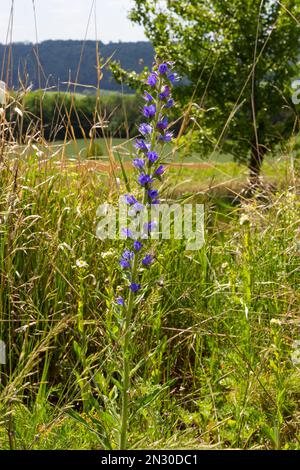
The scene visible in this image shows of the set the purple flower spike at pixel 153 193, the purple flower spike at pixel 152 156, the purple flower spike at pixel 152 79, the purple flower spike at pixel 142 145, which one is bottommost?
the purple flower spike at pixel 153 193

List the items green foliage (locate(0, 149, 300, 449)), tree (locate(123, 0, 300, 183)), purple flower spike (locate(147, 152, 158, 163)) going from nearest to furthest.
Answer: purple flower spike (locate(147, 152, 158, 163)), green foliage (locate(0, 149, 300, 449)), tree (locate(123, 0, 300, 183))

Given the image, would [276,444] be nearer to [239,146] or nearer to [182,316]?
[182,316]

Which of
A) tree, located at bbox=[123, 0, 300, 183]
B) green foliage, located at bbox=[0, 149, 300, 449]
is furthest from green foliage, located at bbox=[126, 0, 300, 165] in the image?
green foliage, located at bbox=[0, 149, 300, 449]

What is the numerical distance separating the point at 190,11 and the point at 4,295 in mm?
14008

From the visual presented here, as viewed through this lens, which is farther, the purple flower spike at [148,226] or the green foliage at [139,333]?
the green foliage at [139,333]

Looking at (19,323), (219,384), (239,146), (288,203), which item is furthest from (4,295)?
(239,146)

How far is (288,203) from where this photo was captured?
3.84 m

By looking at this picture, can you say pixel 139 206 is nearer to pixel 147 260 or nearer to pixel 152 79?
pixel 147 260

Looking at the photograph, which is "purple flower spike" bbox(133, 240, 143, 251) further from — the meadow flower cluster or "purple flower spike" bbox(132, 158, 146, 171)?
"purple flower spike" bbox(132, 158, 146, 171)

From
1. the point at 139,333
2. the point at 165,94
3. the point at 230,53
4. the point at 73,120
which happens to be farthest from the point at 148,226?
the point at 230,53

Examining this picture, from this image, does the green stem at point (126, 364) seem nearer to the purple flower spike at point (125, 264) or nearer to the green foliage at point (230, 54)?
the purple flower spike at point (125, 264)

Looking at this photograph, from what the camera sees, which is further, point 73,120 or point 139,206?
point 73,120
